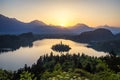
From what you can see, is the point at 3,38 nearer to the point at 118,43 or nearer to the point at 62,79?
the point at 118,43

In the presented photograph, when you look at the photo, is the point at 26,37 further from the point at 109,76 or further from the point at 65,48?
the point at 109,76

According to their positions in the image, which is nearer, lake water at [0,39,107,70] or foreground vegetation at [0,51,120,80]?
foreground vegetation at [0,51,120,80]

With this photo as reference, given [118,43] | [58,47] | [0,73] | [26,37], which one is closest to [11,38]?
[26,37]

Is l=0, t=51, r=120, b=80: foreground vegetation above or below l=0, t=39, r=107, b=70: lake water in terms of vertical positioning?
above

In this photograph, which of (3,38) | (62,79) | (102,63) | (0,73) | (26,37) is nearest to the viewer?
(62,79)

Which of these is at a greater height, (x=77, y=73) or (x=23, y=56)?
(x=77, y=73)

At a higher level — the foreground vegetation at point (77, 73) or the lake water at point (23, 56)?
the foreground vegetation at point (77, 73)

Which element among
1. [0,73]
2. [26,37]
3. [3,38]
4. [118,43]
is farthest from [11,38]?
[0,73]

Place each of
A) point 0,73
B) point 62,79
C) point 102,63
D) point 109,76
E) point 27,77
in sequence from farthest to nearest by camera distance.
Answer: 1. point 0,73
2. point 102,63
3. point 109,76
4. point 27,77
5. point 62,79

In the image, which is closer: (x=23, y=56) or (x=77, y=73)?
(x=77, y=73)

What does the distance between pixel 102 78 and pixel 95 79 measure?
24 centimetres

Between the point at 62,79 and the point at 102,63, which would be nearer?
the point at 62,79

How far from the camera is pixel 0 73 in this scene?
24.3 feet

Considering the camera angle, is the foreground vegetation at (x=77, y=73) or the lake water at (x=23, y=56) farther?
the lake water at (x=23, y=56)
